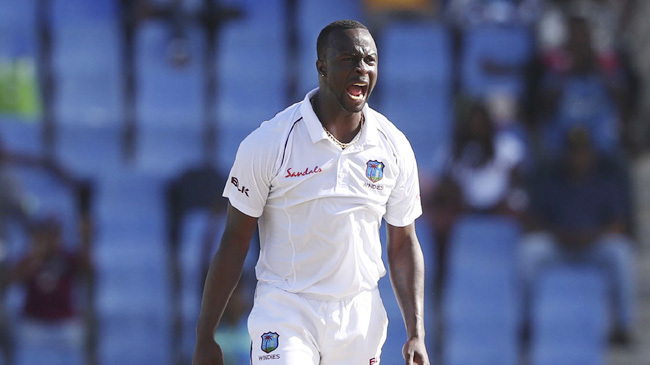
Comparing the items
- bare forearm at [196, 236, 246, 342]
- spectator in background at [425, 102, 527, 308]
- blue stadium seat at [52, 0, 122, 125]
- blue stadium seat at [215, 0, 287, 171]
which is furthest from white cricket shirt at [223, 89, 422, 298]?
blue stadium seat at [52, 0, 122, 125]

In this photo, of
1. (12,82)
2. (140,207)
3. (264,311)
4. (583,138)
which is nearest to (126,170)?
(140,207)

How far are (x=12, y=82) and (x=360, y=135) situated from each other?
5.74 m

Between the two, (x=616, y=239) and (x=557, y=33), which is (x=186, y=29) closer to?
(x=557, y=33)

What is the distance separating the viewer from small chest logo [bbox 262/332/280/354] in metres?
4.20

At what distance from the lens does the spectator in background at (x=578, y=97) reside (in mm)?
9031

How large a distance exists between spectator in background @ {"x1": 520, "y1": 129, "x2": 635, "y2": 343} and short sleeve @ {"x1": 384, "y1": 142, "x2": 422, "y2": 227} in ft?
14.6

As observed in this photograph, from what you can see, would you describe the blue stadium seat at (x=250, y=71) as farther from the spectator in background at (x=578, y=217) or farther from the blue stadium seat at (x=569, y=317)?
the blue stadium seat at (x=569, y=317)

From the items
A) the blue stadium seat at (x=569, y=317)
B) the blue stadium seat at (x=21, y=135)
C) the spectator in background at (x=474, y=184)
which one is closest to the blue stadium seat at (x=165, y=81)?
the blue stadium seat at (x=21, y=135)

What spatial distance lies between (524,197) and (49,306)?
12.4 feet

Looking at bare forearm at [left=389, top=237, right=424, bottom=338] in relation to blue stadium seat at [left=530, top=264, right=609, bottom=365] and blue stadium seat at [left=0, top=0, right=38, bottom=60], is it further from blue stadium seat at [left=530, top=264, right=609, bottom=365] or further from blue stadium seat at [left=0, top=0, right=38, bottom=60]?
blue stadium seat at [left=0, top=0, right=38, bottom=60]

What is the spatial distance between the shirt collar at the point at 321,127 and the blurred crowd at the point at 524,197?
12.9 ft

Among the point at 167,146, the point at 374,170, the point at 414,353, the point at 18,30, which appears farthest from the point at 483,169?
the point at 414,353

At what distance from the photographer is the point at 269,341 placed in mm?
4219

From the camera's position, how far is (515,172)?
883 cm
